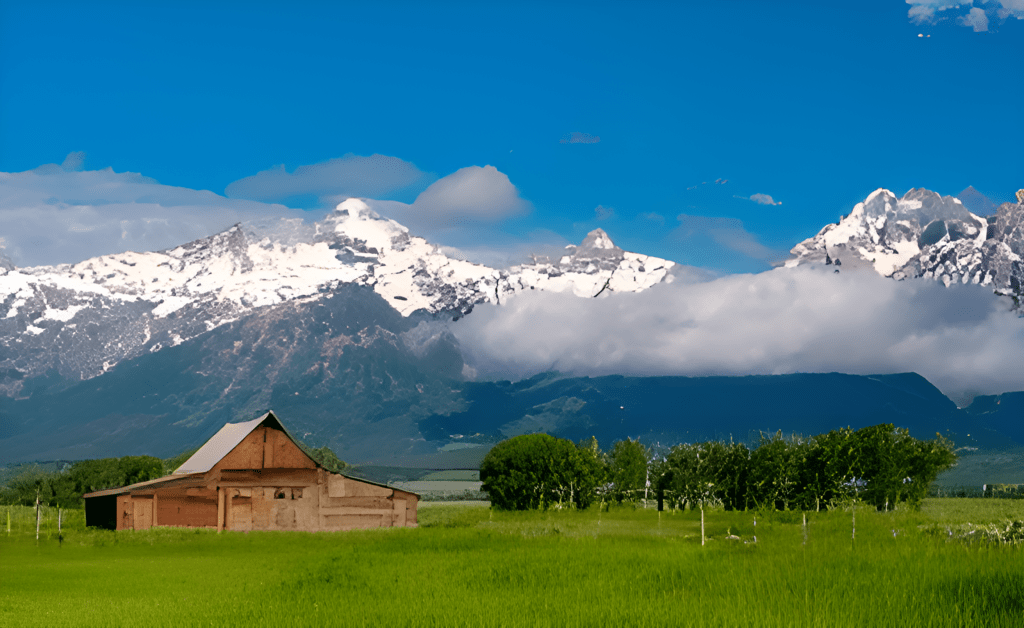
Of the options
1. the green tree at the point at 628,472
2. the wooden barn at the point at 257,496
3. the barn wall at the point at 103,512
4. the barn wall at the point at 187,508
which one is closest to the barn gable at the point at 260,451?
the wooden barn at the point at 257,496

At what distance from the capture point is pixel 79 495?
106562 millimetres

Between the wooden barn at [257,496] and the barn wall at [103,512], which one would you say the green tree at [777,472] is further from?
the barn wall at [103,512]

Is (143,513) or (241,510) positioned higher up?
(143,513)

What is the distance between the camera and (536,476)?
353 ft

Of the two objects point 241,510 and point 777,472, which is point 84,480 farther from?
point 777,472

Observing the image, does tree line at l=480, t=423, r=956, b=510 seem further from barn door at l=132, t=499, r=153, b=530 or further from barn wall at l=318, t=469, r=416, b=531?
barn door at l=132, t=499, r=153, b=530

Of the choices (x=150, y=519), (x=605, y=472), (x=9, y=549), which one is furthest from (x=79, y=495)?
(x=605, y=472)

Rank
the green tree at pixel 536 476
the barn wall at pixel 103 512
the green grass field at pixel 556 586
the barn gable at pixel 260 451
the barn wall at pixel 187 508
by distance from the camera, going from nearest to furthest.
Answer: the green grass field at pixel 556 586 → the barn wall at pixel 187 508 → the barn wall at pixel 103 512 → the barn gable at pixel 260 451 → the green tree at pixel 536 476

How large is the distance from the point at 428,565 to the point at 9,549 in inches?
1346

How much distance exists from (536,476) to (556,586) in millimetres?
82320

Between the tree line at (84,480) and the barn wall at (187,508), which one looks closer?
the barn wall at (187,508)

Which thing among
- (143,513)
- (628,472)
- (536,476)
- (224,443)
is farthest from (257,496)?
(628,472)

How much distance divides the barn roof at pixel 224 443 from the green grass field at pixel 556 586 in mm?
30073

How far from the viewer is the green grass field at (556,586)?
19125 millimetres
